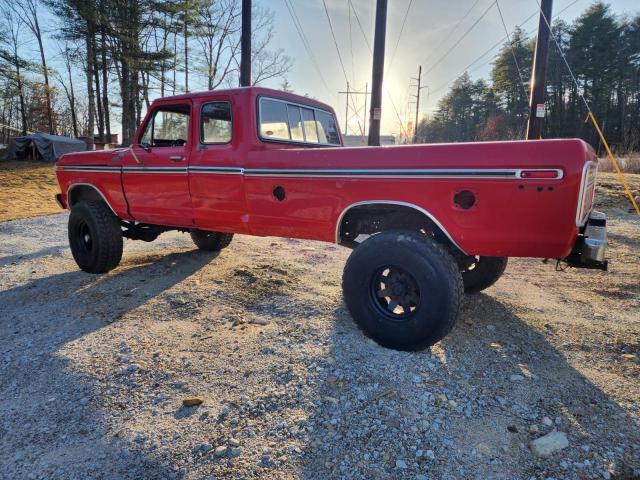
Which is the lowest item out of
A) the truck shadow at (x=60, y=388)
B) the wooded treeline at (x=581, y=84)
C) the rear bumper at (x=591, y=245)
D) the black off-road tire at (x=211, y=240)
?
the truck shadow at (x=60, y=388)

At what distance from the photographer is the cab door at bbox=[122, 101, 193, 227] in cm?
432

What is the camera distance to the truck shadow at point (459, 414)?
6.84ft

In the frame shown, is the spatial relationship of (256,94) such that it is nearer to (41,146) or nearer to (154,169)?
(154,169)

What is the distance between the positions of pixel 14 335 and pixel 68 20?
23027 millimetres

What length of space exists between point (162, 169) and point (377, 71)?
23.7 feet

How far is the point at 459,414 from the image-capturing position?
8.10 ft

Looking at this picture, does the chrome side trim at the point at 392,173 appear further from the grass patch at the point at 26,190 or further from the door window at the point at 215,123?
the grass patch at the point at 26,190

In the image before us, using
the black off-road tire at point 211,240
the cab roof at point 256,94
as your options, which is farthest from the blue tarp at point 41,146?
→ the cab roof at point 256,94

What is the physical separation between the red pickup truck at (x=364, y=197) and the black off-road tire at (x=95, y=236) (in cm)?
2

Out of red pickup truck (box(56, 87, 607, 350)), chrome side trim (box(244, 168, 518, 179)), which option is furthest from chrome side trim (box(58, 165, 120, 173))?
chrome side trim (box(244, 168, 518, 179))

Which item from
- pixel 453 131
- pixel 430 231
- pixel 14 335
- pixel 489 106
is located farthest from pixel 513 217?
pixel 453 131

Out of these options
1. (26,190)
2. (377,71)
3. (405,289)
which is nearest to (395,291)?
(405,289)

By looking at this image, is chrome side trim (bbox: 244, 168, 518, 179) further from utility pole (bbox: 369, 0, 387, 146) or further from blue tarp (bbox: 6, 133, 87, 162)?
blue tarp (bbox: 6, 133, 87, 162)

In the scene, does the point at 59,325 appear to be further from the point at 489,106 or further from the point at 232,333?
the point at 489,106
